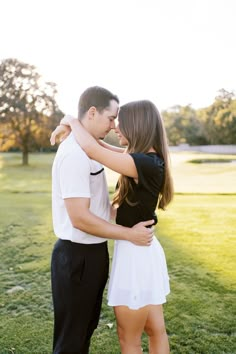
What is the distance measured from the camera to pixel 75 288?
2539 millimetres

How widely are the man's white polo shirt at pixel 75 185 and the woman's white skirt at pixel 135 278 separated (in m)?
0.18

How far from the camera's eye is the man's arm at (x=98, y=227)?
2.35 meters

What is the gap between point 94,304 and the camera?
2641 millimetres

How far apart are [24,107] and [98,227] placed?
3695 centimetres

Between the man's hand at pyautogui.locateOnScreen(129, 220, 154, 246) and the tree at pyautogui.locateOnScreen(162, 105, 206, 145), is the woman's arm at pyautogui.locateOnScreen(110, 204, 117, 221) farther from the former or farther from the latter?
the tree at pyautogui.locateOnScreen(162, 105, 206, 145)

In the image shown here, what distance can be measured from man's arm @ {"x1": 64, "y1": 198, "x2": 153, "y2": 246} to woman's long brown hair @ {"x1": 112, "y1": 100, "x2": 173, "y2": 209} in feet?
0.55

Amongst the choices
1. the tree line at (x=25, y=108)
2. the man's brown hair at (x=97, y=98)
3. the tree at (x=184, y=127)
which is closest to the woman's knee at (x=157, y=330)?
the man's brown hair at (x=97, y=98)

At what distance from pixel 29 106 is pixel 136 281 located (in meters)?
36.9

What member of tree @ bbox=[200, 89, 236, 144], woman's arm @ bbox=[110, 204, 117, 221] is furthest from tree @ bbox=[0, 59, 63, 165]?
woman's arm @ bbox=[110, 204, 117, 221]

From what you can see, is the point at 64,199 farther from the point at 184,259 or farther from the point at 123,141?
the point at 184,259

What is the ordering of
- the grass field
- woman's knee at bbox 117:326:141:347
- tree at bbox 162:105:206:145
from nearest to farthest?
woman's knee at bbox 117:326:141:347 < the grass field < tree at bbox 162:105:206:145

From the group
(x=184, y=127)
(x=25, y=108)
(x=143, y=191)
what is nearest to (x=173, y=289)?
(x=143, y=191)

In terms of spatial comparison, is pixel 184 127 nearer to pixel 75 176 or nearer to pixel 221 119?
pixel 221 119

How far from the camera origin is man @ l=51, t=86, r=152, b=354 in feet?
8.05
